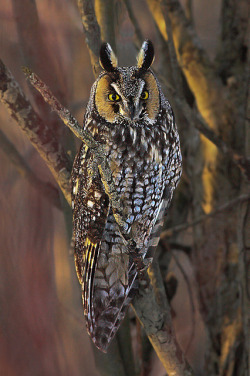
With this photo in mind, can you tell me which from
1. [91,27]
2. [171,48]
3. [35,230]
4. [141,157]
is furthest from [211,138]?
[35,230]

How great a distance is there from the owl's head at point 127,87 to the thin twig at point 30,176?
51 cm

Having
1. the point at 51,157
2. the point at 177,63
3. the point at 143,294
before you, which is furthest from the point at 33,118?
the point at 177,63

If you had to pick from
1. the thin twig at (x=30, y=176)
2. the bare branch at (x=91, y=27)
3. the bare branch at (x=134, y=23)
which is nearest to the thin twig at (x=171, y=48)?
the bare branch at (x=134, y=23)

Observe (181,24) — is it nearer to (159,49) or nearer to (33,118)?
(159,49)

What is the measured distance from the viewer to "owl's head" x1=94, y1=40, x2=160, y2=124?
1047 mm

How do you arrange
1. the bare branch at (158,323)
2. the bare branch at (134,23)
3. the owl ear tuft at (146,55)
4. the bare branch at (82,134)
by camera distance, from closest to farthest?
the bare branch at (82,134) → the owl ear tuft at (146,55) → the bare branch at (158,323) → the bare branch at (134,23)

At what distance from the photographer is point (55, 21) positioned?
5.76 feet

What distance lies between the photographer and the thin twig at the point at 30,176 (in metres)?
1.56

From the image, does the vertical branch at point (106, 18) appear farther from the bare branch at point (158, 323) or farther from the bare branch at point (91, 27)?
the bare branch at point (158, 323)

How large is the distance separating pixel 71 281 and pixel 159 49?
1143 millimetres

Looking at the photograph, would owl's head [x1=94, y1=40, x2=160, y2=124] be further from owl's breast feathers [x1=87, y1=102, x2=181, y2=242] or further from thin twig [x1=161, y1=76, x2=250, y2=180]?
thin twig [x1=161, y1=76, x2=250, y2=180]

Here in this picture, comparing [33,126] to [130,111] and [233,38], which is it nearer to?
[130,111]

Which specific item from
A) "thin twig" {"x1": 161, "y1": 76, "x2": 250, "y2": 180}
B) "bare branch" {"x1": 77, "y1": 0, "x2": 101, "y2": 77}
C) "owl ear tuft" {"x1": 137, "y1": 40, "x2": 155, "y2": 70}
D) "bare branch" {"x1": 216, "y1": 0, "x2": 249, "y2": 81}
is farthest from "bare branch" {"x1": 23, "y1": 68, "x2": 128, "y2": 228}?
"bare branch" {"x1": 216, "y1": 0, "x2": 249, "y2": 81}

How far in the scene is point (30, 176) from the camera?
5.25ft
